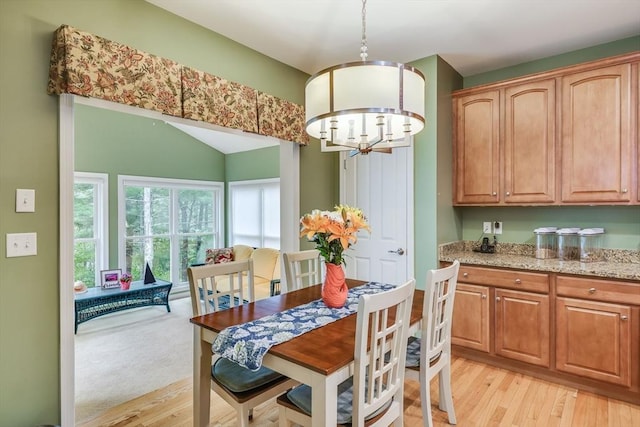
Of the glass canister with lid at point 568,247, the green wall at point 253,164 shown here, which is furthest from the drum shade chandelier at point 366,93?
the green wall at point 253,164

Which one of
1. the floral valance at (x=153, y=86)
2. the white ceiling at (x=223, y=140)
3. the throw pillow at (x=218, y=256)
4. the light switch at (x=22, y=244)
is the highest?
the white ceiling at (x=223, y=140)

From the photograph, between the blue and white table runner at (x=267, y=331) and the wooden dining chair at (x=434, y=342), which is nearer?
the blue and white table runner at (x=267, y=331)

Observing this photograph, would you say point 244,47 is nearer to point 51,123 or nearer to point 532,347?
point 51,123

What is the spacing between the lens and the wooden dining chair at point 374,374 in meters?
1.32

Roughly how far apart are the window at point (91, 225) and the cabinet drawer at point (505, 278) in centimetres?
486

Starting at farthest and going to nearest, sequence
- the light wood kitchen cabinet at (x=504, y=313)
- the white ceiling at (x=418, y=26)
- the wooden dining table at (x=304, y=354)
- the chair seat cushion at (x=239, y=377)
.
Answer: the light wood kitchen cabinet at (x=504, y=313)
the white ceiling at (x=418, y=26)
the chair seat cushion at (x=239, y=377)
the wooden dining table at (x=304, y=354)

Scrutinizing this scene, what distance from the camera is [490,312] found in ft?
9.36

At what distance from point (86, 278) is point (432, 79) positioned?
518 cm

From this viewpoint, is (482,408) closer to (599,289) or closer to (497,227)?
(599,289)

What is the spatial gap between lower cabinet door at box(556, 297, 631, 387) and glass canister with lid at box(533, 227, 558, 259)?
545mm

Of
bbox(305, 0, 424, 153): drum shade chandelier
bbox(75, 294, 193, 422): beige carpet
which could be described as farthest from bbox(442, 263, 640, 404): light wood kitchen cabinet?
bbox(75, 294, 193, 422): beige carpet

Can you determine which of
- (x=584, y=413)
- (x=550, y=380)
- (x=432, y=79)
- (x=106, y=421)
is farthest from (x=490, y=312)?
(x=106, y=421)

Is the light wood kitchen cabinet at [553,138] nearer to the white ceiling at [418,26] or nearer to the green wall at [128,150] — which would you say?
the white ceiling at [418,26]

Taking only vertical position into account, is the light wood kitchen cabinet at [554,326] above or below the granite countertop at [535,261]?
below
